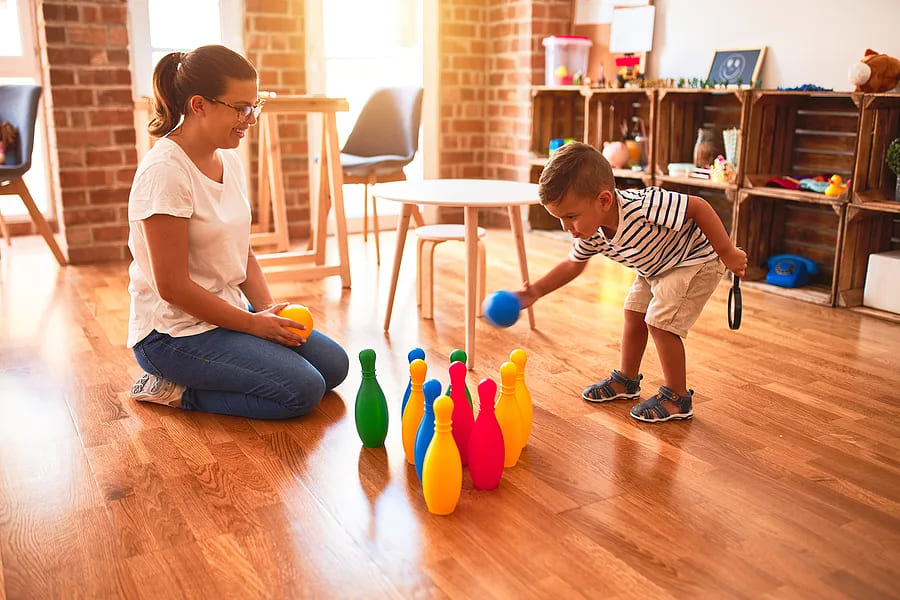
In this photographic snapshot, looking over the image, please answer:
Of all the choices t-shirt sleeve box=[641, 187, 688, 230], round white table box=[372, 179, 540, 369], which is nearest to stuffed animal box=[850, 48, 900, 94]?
round white table box=[372, 179, 540, 369]

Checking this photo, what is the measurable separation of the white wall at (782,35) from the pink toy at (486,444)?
2.52m

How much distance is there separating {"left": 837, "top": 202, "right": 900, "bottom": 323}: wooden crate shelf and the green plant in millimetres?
164

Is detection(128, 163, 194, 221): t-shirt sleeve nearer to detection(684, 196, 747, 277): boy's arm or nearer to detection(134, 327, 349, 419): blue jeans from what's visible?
detection(134, 327, 349, 419): blue jeans

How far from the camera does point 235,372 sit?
2.10m

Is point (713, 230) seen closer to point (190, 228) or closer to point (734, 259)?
point (734, 259)

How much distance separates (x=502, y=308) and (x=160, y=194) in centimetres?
84

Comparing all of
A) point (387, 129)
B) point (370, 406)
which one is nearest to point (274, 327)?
point (370, 406)

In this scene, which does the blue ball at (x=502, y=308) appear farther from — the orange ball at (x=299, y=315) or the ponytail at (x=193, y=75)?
the ponytail at (x=193, y=75)

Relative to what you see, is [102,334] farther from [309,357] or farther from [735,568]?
[735,568]

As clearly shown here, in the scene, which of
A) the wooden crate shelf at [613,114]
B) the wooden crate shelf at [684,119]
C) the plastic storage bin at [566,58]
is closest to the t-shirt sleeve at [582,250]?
the wooden crate shelf at [684,119]

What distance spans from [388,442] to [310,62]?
317cm

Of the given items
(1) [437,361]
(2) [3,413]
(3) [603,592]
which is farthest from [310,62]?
(3) [603,592]

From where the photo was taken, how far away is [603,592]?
140 cm

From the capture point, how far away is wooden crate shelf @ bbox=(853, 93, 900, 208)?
3.12 meters
